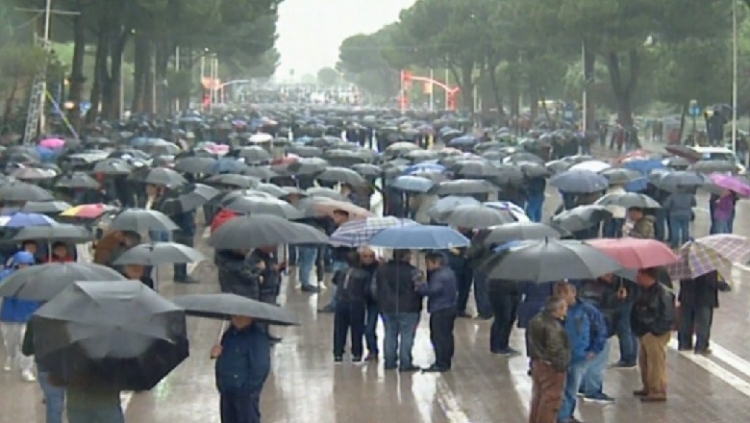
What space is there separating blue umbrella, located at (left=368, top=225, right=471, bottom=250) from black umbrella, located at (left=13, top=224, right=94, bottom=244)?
311 cm

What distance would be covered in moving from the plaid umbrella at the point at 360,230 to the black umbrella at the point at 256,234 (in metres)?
0.45

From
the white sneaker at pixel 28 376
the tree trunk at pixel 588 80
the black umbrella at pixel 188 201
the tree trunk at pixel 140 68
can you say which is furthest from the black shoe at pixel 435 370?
the tree trunk at pixel 140 68

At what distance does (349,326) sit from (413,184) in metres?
9.59

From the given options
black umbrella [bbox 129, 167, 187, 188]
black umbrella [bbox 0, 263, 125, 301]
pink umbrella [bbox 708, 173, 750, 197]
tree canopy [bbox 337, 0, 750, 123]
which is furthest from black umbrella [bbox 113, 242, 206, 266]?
tree canopy [bbox 337, 0, 750, 123]

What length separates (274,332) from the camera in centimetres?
1777

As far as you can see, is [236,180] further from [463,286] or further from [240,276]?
[240,276]

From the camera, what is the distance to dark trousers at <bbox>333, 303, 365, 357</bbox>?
15633 mm

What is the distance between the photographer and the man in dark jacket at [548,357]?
38.5 ft

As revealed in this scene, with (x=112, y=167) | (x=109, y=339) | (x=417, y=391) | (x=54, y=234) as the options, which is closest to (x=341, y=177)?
(x=112, y=167)

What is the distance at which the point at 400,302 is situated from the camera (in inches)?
586

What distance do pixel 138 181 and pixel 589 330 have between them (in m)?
14.6

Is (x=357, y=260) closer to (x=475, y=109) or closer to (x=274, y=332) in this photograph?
(x=274, y=332)

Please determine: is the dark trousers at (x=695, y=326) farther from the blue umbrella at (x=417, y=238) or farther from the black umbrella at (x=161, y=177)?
the black umbrella at (x=161, y=177)

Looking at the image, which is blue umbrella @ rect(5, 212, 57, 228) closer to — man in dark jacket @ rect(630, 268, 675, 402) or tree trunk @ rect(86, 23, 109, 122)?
man in dark jacket @ rect(630, 268, 675, 402)
